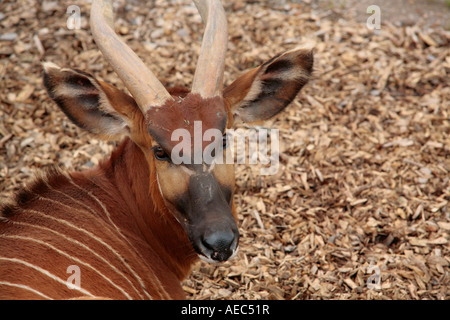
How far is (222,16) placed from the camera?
14.5ft

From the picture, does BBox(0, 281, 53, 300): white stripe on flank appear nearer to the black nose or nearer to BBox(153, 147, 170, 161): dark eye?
the black nose

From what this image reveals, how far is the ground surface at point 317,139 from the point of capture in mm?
5506

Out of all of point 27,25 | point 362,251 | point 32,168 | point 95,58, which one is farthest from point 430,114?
point 27,25

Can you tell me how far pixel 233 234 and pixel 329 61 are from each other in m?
4.40

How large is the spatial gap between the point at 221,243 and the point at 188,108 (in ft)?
3.44

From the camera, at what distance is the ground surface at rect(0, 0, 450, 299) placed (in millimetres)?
5506

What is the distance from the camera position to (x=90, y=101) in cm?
445

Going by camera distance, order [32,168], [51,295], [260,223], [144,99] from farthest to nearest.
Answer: [32,168] < [260,223] < [144,99] < [51,295]

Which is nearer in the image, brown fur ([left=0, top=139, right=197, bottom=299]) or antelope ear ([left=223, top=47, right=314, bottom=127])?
brown fur ([left=0, top=139, right=197, bottom=299])

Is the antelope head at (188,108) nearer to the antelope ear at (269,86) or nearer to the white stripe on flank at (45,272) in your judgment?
the antelope ear at (269,86)

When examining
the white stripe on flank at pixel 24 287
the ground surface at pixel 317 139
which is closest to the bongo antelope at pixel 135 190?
the white stripe on flank at pixel 24 287

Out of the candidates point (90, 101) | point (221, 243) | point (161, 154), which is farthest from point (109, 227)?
point (221, 243)

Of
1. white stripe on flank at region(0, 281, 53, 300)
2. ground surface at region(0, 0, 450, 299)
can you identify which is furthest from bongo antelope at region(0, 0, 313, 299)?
ground surface at region(0, 0, 450, 299)
